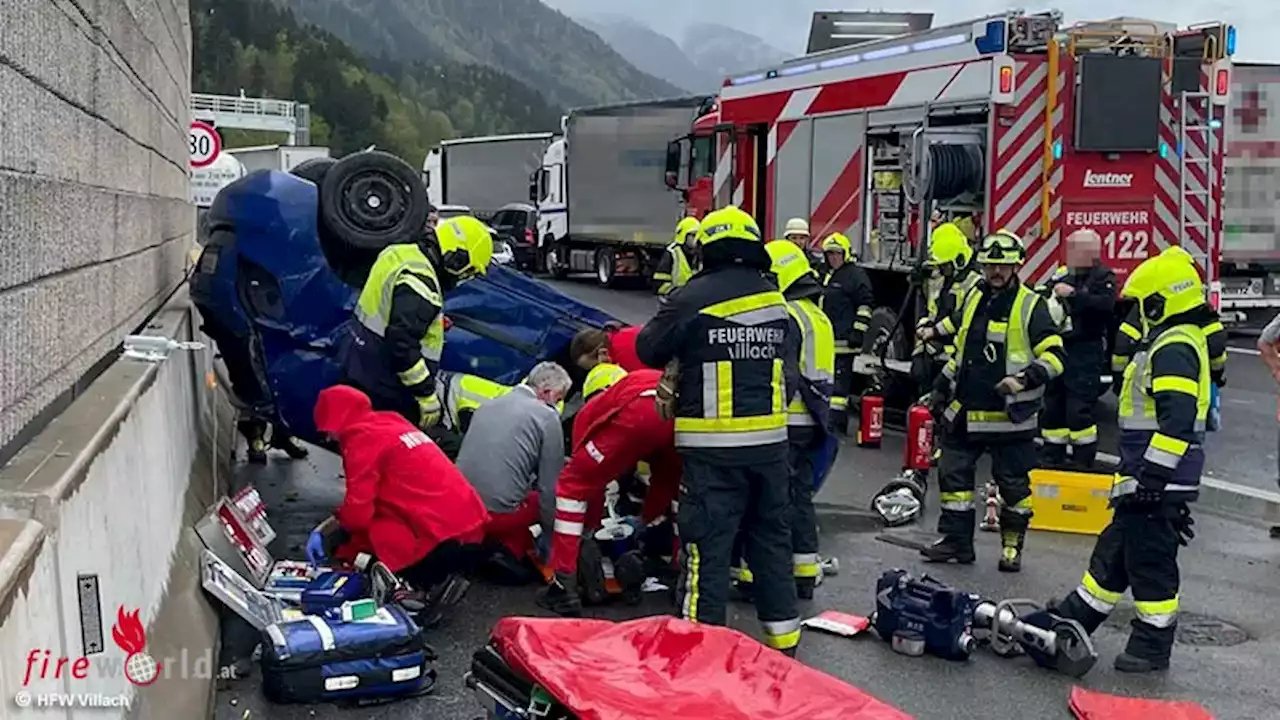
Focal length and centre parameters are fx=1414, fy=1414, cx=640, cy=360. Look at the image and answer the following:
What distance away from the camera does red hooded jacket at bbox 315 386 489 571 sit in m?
6.11

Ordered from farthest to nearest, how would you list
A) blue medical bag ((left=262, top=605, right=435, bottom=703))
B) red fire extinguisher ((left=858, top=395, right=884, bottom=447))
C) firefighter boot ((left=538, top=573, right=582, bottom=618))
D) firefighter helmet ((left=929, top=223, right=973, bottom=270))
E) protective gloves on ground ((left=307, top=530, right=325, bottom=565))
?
red fire extinguisher ((left=858, top=395, right=884, bottom=447)) → firefighter helmet ((left=929, top=223, right=973, bottom=270)) → protective gloves on ground ((left=307, top=530, right=325, bottom=565)) → firefighter boot ((left=538, top=573, right=582, bottom=618)) → blue medical bag ((left=262, top=605, right=435, bottom=703))

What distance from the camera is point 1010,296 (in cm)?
773

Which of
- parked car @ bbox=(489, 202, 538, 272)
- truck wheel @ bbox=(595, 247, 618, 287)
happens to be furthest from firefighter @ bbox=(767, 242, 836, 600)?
parked car @ bbox=(489, 202, 538, 272)

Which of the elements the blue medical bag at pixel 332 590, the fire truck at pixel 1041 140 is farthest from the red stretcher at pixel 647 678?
the fire truck at pixel 1041 140

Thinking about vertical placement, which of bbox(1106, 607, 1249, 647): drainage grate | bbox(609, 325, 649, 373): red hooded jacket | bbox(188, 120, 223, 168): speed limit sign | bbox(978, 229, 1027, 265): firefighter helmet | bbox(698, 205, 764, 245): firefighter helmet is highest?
bbox(188, 120, 223, 168): speed limit sign

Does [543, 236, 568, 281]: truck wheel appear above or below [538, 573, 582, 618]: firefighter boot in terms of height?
above

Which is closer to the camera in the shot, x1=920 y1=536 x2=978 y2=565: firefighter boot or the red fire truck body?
x1=920 y1=536 x2=978 y2=565: firefighter boot

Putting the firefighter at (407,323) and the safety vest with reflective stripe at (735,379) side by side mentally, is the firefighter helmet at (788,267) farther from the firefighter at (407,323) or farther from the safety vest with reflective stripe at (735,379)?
the firefighter at (407,323)

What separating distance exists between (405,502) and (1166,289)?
335cm

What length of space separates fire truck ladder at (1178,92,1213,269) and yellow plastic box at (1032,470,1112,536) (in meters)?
4.31

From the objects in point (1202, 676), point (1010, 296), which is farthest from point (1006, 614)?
point (1010, 296)

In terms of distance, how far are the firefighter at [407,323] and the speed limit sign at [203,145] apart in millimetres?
7553

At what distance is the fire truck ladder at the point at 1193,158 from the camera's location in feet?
38.5

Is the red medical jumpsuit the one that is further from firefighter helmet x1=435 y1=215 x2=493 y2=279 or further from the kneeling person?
firefighter helmet x1=435 y1=215 x2=493 y2=279
